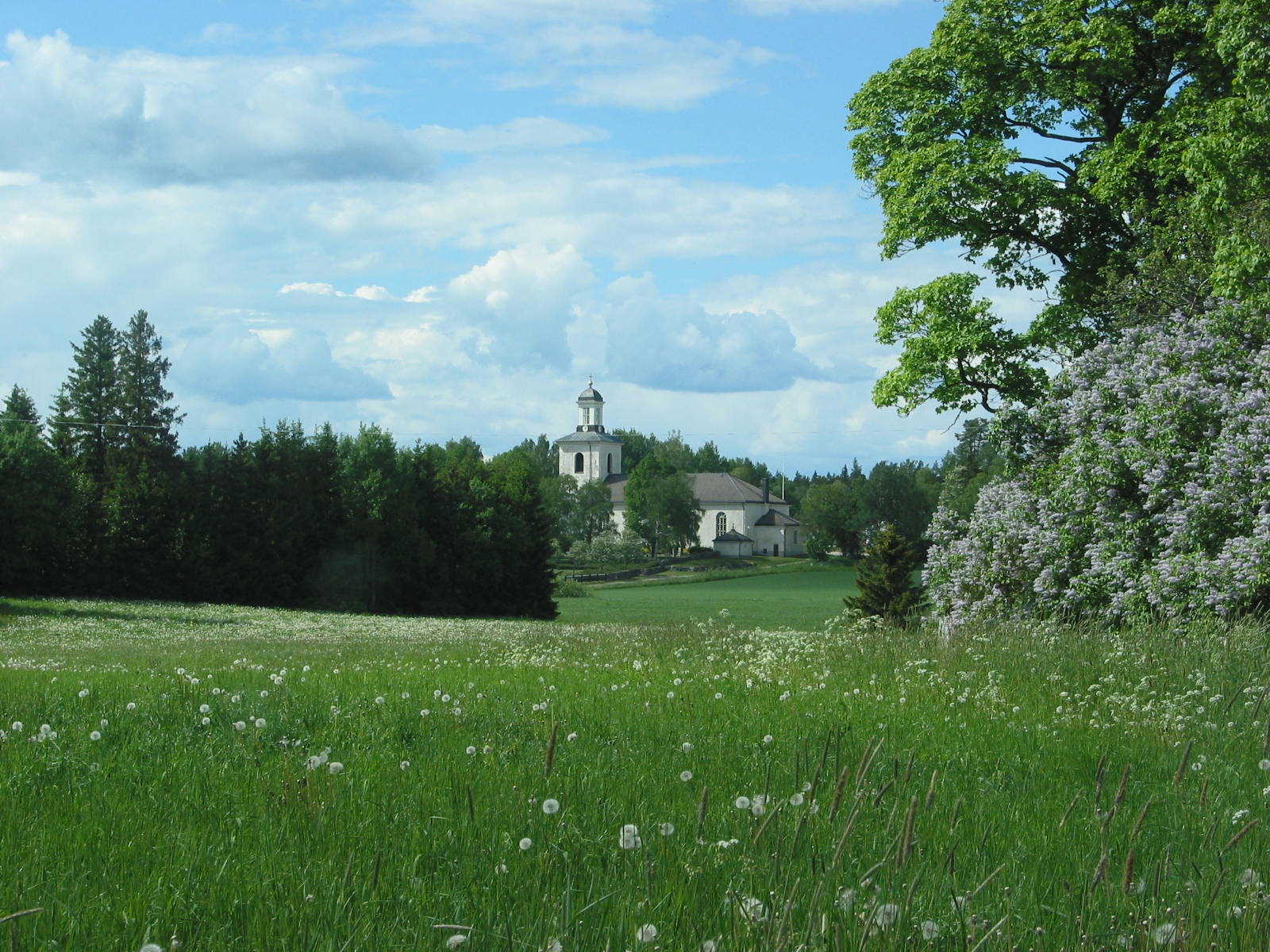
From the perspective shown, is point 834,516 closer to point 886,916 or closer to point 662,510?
point 662,510

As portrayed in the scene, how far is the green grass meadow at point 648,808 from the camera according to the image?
3547 mm

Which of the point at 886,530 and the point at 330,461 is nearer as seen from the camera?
the point at 886,530

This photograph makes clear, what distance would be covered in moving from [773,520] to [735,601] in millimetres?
87680

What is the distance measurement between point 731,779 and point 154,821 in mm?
3030

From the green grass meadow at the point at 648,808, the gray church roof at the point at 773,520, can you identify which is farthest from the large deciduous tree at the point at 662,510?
the green grass meadow at the point at 648,808

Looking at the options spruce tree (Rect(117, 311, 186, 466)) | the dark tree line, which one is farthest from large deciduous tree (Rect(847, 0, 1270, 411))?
spruce tree (Rect(117, 311, 186, 466))

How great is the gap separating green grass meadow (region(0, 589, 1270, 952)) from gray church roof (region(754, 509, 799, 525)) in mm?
155317

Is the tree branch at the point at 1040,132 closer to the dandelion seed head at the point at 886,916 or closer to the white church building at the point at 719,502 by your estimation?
the dandelion seed head at the point at 886,916

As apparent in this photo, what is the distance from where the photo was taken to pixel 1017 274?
28.4 meters

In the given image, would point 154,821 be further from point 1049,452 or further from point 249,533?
point 249,533

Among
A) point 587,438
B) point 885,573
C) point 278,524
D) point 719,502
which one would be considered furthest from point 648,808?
point 587,438

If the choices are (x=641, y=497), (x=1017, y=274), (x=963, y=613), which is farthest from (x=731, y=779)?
(x=641, y=497)

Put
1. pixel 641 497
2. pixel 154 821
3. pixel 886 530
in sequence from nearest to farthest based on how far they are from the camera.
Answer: pixel 154 821, pixel 886 530, pixel 641 497

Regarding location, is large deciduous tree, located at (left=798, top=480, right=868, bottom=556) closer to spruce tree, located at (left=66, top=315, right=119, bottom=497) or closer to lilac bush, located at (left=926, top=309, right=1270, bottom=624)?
spruce tree, located at (left=66, top=315, right=119, bottom=497)
